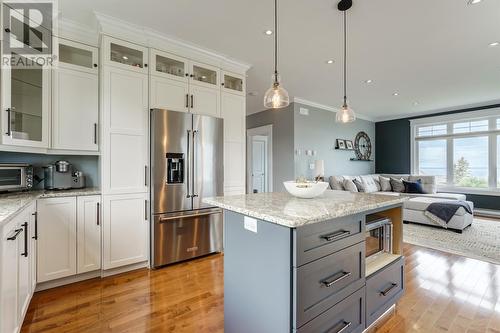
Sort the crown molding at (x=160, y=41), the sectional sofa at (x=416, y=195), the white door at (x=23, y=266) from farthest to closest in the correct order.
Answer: the sectional sofa at (x=416, y=195) → the crown molding at (x=160, y=41) → the white door at (x=23, y=266)

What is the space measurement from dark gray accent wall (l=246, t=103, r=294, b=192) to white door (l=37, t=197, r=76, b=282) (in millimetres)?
4075

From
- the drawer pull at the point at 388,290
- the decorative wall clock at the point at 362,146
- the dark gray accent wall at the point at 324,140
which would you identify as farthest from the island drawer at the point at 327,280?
the decorative wall clock at the point at 362,146

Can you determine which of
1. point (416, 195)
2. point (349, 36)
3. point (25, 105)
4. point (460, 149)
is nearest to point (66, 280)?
point (25, 105)

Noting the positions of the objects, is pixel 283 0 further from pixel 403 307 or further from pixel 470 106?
pixel 470 106

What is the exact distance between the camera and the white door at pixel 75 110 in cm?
248

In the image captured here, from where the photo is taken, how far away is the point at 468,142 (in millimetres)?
6027

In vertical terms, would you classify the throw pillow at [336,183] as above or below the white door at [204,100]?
below

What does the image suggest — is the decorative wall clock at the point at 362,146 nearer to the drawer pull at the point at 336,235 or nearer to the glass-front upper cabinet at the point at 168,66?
the glass-front upper cabinet at the point at 168,66

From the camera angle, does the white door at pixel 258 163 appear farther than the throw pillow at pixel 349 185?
Yes

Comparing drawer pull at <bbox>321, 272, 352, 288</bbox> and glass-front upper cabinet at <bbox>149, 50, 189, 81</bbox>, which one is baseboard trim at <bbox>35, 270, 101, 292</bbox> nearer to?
glass-front upper cabinet at <bbox>149, 50, 189, 81</bbox>

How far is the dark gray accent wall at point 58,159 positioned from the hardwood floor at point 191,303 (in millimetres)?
1198

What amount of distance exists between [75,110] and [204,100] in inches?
56.8

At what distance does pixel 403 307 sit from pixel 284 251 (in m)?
1.60

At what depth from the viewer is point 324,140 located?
6.07m
